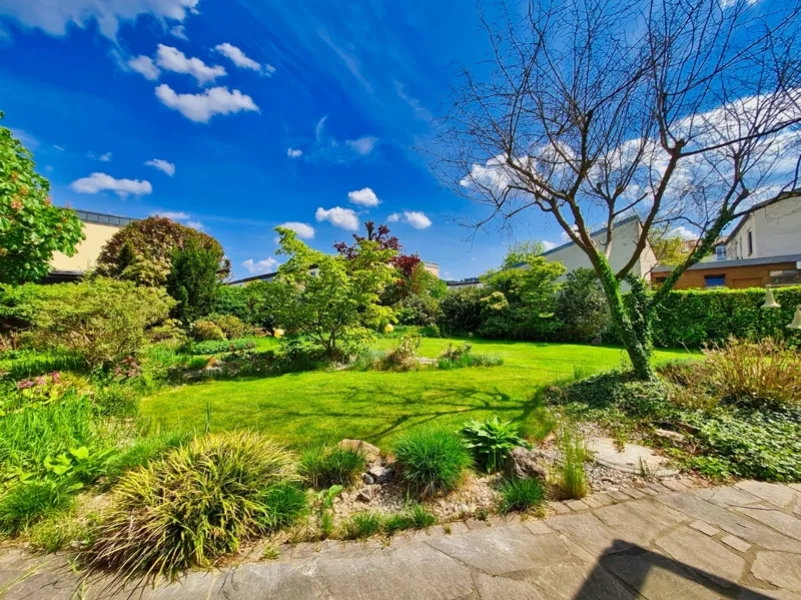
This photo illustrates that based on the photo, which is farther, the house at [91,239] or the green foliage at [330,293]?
the house at [91,239]

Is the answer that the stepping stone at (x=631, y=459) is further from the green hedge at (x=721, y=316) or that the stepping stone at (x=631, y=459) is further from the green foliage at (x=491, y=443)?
the green hedge at (x=721, y=316)

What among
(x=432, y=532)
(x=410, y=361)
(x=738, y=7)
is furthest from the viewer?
(x=410, y=361)

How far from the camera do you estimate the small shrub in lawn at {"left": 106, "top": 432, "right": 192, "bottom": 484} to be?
9.00 ft

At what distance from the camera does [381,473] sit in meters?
2.94

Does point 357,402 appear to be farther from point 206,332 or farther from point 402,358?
point 206,332

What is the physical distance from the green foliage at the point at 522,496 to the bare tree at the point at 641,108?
12.2 ft

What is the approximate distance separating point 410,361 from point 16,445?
20.1 feet

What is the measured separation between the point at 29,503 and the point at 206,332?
10054 millimetres

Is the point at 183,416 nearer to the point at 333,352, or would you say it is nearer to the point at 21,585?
the point at 21,585

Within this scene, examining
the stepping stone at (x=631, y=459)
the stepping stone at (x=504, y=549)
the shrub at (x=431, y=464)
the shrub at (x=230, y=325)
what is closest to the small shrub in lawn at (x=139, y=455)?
the shrub at (x=431, y=464)

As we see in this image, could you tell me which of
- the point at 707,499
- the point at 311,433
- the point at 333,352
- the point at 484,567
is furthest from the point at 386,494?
the point at 333,352

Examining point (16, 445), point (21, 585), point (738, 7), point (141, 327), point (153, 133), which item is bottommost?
point (21, 585)

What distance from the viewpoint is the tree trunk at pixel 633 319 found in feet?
16.6

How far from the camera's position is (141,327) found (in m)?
6.42
